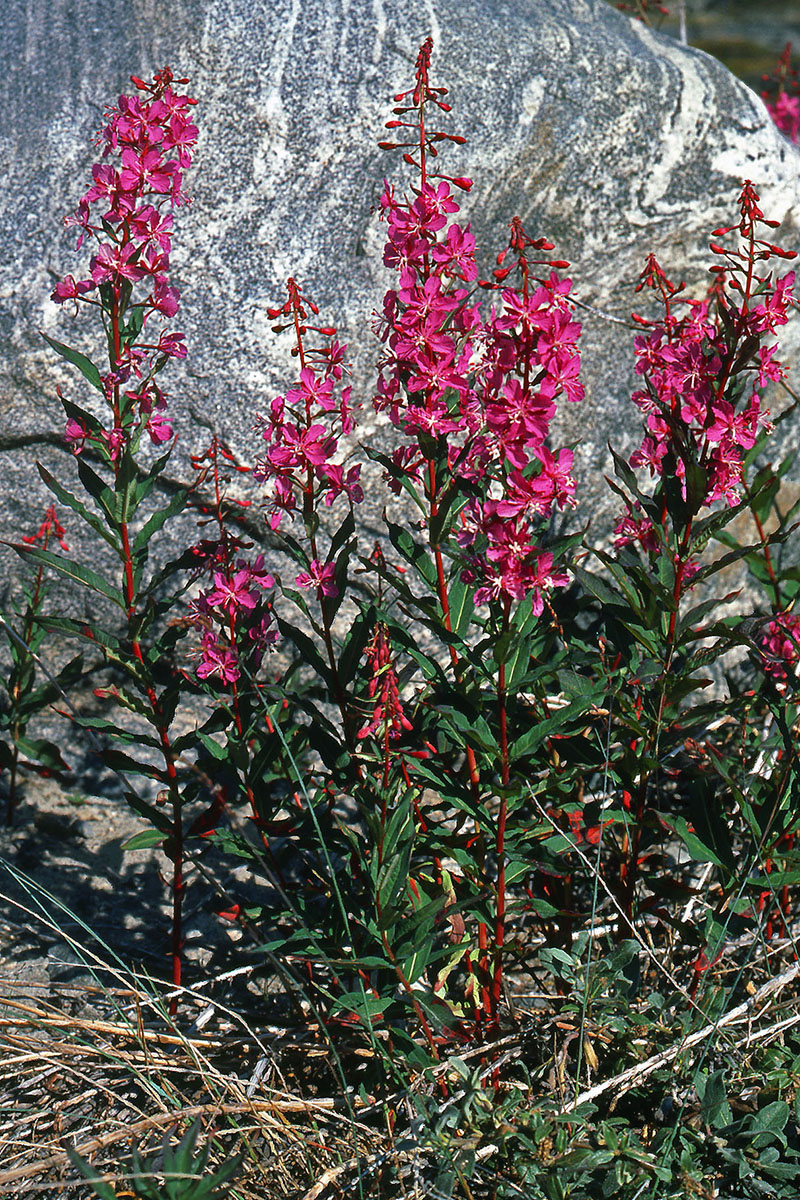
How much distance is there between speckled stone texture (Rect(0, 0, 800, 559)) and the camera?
2680 millimetres

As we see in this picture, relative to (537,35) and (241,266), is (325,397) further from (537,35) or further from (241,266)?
(537,35)

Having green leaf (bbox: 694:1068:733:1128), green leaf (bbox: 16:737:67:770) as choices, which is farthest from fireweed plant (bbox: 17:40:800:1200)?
green leaf (bbox: 16:737:67:770)

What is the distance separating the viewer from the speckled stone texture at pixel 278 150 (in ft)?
8.79

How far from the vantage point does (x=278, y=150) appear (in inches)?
107

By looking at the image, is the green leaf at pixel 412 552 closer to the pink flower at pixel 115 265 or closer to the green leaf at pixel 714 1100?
the pink flower at pixel 115 265

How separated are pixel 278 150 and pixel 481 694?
65.7 inches

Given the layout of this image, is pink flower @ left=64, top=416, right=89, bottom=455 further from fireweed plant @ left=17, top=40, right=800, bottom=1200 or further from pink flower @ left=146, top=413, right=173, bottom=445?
pink flower @ left=146, top=413, right=173, bottom=445

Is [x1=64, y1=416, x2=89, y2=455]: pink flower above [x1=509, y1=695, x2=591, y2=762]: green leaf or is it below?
above

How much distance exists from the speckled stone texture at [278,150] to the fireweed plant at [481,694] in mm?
673

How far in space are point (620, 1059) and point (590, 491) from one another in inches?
64.7

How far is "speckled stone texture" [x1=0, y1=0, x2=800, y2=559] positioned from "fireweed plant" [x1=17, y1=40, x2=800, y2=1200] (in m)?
0.67

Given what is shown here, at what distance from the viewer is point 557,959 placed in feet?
6.59

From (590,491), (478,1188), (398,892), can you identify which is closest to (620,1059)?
(478,1188)

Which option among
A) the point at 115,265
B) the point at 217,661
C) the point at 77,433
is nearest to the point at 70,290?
the point at 115,265
